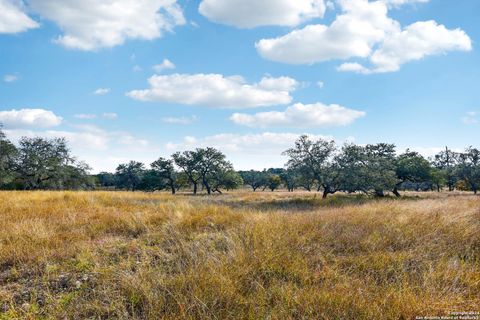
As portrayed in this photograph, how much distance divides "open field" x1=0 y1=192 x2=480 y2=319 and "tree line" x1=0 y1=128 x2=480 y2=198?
73.0 ft

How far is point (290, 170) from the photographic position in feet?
101

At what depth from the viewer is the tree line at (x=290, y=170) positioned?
28562mm

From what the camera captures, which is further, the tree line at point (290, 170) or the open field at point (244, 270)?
the tree line at point (290, 170)

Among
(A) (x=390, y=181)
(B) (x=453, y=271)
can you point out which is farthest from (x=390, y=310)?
(A) (x=390, y=181)

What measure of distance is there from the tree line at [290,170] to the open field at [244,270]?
2225 cm

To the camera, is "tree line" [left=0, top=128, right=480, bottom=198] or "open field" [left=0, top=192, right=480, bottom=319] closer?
"open field" [left=0, top=192, right=480, bottom=319]

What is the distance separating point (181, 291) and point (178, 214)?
4.64 metres

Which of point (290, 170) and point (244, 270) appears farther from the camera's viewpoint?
point (290, 170)

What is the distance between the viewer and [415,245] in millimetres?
5359

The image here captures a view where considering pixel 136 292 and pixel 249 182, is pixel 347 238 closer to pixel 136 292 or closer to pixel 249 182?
pixel 136 292

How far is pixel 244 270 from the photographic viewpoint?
4.04 metres

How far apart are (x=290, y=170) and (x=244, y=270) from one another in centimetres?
2735

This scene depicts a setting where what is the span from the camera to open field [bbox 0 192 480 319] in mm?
3225

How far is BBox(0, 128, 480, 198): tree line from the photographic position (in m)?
28.6
